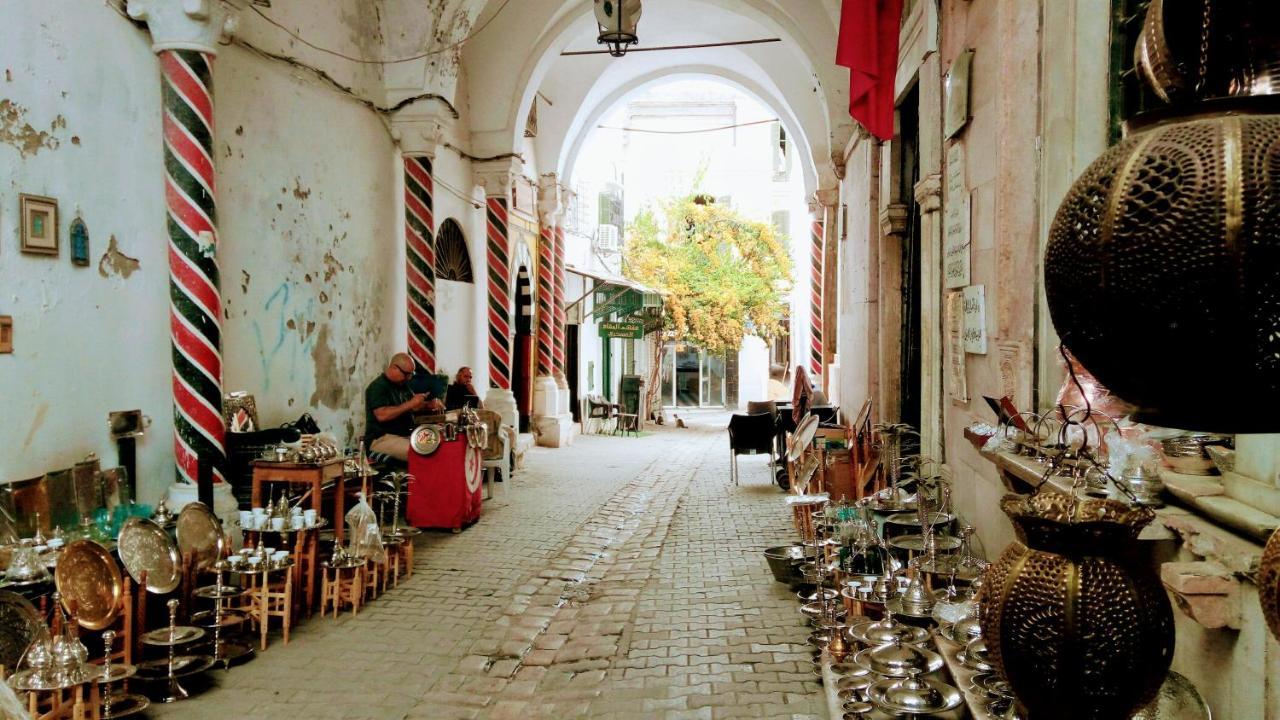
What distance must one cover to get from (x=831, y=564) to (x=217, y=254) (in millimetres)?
5200

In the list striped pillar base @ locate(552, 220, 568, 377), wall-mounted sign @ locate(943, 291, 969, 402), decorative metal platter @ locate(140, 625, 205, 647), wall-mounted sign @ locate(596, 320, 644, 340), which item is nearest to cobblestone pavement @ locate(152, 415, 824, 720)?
decorative metal platter @ locate(140, 625, 205, 647)

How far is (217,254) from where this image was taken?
6953 millimetres

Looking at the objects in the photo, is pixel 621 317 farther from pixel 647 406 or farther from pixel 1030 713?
pixel 1030 713

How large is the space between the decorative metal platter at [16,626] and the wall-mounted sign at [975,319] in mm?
5154

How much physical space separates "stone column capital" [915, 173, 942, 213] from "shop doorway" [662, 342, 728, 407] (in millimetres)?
27182

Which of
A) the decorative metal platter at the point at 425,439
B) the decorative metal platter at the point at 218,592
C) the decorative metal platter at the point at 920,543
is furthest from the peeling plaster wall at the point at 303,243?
the decorative metal platter at the point at 920,543

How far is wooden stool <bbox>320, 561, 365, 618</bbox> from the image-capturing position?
597 cm

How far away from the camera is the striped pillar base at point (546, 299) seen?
17.7 m

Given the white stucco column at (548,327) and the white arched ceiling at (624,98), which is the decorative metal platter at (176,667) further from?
the white arched ceiling at (624,98)

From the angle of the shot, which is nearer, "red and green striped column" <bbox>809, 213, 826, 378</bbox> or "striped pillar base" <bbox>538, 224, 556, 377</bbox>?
"red and green striped column" <bbox>809, 213, 826, 378</bbox>

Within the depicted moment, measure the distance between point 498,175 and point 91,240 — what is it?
810 centimetres

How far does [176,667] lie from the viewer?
4668 millimetres

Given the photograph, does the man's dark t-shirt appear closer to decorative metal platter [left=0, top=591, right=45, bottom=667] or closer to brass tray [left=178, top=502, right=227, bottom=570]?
brass tray [left=178, top=502, right=227, bottom=570]

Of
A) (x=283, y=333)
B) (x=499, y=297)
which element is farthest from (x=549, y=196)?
(x=283, y=333)
